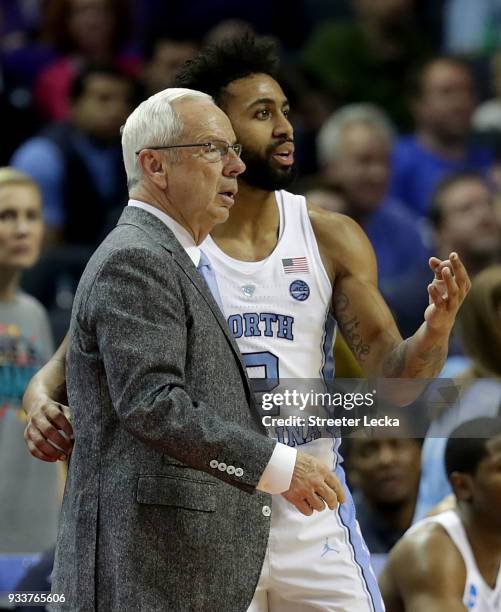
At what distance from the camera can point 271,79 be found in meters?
3.75

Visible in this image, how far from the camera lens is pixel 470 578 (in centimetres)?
398

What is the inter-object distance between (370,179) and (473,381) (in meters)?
3.51

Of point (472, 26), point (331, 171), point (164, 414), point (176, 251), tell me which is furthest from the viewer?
point (472, 26)

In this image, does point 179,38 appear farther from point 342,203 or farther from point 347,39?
point 342,203

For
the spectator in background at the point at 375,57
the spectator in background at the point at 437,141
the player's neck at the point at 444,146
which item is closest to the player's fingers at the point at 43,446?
the spectator in background at the point at 437,141

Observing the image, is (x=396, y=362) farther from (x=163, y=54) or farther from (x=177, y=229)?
(x=163, y=54)

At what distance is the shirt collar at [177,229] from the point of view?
3174 millimetres

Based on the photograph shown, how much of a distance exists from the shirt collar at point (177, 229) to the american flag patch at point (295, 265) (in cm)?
48

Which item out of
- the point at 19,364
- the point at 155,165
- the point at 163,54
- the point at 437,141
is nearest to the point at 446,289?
the point at 155,165

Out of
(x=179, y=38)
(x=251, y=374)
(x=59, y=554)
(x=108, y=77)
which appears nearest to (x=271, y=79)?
(x=251, y=374)

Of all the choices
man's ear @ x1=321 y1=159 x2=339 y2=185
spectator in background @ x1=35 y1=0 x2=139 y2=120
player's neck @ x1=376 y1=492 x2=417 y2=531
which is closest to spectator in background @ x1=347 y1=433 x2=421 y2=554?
player's neck @ x1=376 y1=492 x2=417 y2=531

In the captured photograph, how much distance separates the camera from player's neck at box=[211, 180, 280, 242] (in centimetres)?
374

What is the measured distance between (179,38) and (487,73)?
6.74 feet

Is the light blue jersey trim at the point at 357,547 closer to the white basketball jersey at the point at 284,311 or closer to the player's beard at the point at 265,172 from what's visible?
the white basketball jersey at the point at 284,311
